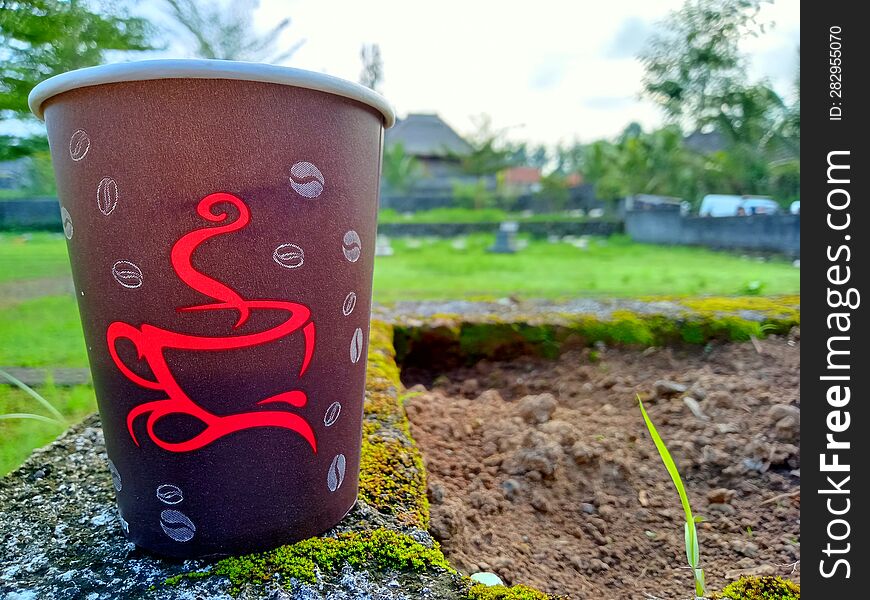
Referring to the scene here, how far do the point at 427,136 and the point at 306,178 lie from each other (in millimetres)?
21965

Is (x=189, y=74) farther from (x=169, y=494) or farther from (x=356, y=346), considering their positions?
(x=169, y=494)

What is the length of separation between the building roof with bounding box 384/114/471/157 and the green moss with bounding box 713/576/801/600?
782 inches

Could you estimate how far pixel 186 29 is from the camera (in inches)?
50.0

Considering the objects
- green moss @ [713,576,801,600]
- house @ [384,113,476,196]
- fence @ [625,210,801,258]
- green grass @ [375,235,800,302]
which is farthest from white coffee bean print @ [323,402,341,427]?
house @ [384,113,476,196]

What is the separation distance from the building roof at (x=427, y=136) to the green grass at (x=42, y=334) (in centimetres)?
1908

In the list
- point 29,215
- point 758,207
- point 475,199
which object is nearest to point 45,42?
point 29,215

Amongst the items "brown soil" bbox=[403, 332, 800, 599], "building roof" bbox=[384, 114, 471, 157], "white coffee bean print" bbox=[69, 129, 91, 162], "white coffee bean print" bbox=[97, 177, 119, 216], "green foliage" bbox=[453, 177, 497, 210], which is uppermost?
"building roof" bbox=[384, 114, 471, 157]

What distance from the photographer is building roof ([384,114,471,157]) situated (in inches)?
811

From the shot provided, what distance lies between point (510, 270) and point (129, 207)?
14.9 ft

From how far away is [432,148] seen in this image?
830 inches

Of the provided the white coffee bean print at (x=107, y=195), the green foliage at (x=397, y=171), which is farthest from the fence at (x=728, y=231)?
the green foliage at (x=397, y=171)

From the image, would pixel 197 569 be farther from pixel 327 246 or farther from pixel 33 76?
pixel 33 76

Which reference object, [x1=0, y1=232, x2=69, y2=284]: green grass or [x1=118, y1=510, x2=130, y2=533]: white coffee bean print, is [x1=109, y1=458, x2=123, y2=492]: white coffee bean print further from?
[x1=0, y1=232, x2=69, y2=284]: green grass
